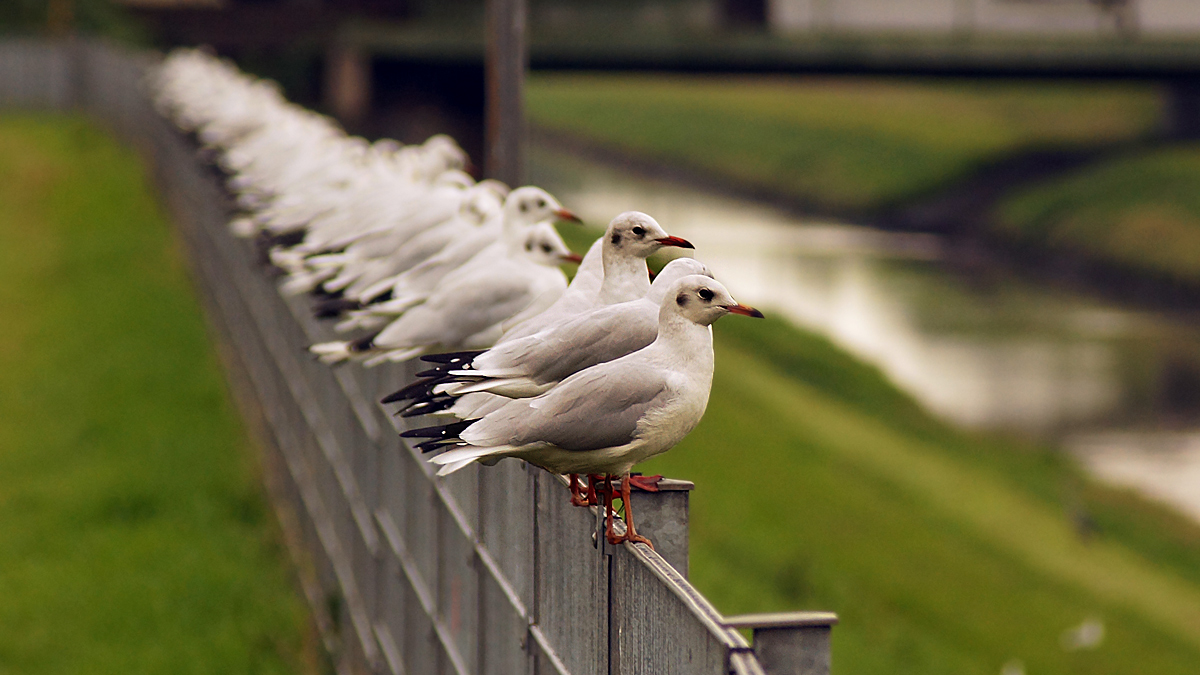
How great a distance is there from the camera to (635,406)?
11.1 ft

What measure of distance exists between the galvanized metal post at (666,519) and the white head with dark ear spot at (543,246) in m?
2.10

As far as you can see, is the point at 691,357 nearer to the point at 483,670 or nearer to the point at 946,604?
the point at 483,670

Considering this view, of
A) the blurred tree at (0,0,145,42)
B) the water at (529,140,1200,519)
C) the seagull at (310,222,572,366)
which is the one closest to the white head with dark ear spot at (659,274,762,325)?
the seagull at (310,222,572,366)

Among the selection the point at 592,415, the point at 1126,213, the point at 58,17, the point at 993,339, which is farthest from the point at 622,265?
the point at 58,17

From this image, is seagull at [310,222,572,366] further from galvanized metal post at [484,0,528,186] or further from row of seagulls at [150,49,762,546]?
galvanized metal post at [484,0,528,186]

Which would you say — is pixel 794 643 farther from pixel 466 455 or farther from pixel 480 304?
pixel 480 304

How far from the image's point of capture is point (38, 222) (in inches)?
→ 942

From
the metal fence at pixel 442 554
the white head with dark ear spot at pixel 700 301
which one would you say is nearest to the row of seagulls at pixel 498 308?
the white head with dark ear spot at pixel 700 301

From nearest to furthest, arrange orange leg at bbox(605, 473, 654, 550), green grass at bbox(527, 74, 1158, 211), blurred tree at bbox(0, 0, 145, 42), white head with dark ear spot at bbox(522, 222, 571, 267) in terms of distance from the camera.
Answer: orange leg at bbox(605, 473, 654, 550) < white head with dark ear spot at bbox(522, 222, 571, 267) < blurred tree at bbox(0, 0, 145, 42) < green grass at bbox(527, 74, 1158, 211)

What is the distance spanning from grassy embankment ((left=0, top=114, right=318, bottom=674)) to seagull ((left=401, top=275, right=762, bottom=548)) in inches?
184

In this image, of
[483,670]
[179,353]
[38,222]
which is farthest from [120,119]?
[483,670]

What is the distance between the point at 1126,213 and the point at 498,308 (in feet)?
123

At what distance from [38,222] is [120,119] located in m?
8.86

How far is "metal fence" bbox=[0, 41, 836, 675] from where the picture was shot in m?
2.77
